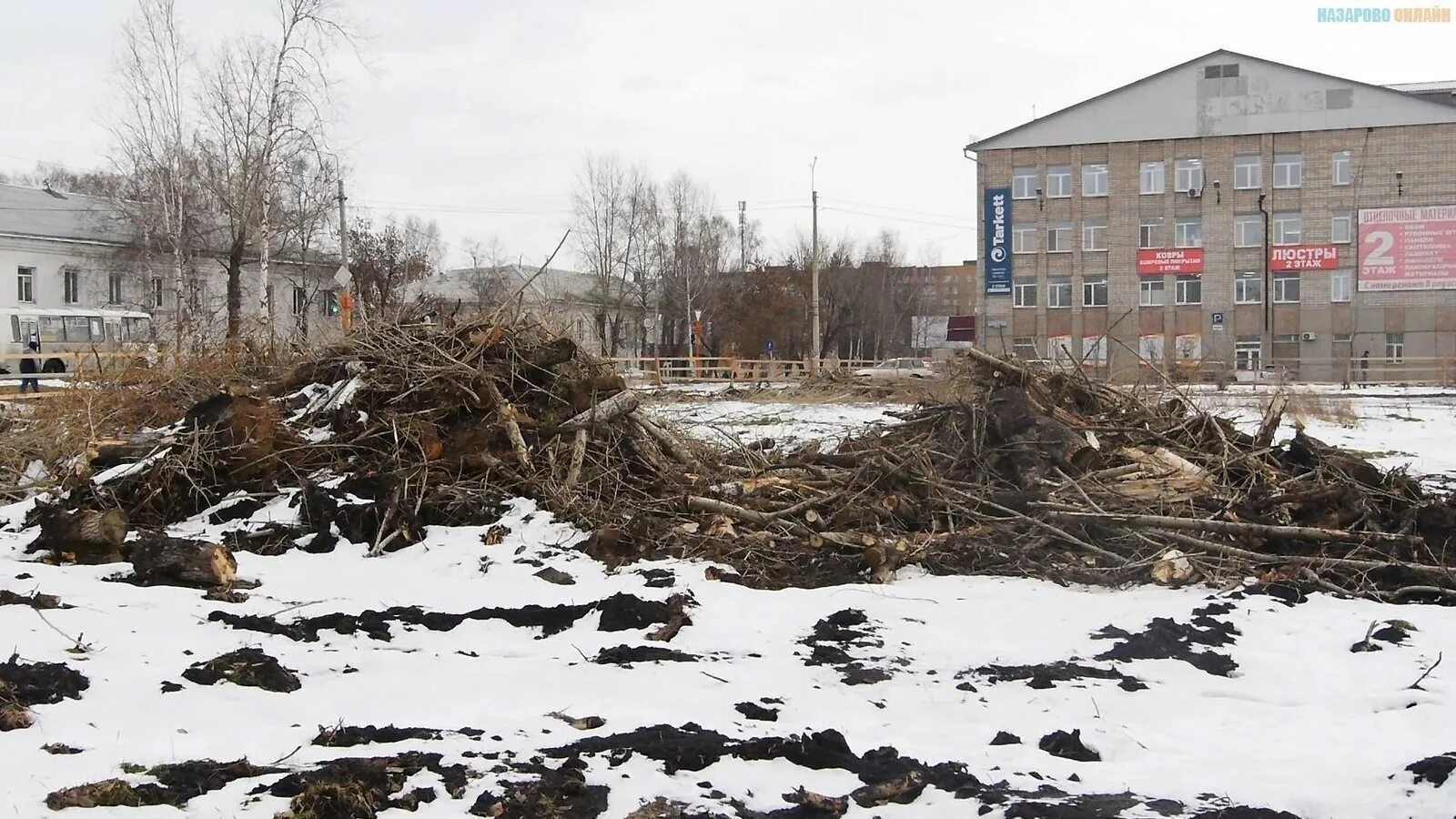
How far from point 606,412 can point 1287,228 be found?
1641 inches

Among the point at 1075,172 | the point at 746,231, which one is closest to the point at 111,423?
the point at 1075,172

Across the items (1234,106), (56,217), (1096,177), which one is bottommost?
(56,217)

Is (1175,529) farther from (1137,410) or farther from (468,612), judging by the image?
(468,612)

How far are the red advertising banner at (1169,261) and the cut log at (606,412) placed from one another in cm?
3955

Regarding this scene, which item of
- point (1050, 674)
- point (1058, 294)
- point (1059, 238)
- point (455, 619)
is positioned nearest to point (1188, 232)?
point (1059, 238)

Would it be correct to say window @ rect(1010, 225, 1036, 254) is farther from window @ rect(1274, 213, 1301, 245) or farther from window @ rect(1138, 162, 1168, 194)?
window @ rect(1274, 213, 1301, 245)

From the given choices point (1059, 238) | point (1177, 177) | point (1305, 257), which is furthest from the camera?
point (1059, 238)

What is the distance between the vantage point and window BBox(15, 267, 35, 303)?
134 feet

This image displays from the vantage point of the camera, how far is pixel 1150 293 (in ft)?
143

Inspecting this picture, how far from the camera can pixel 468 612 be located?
564 cm

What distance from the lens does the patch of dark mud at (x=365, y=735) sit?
380cm

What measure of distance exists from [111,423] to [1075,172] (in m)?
41.3

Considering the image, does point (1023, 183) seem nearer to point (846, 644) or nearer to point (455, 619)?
Result: point (846, 644)

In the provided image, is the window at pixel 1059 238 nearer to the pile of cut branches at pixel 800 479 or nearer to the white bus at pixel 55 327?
the white bus at pixel 55 327
